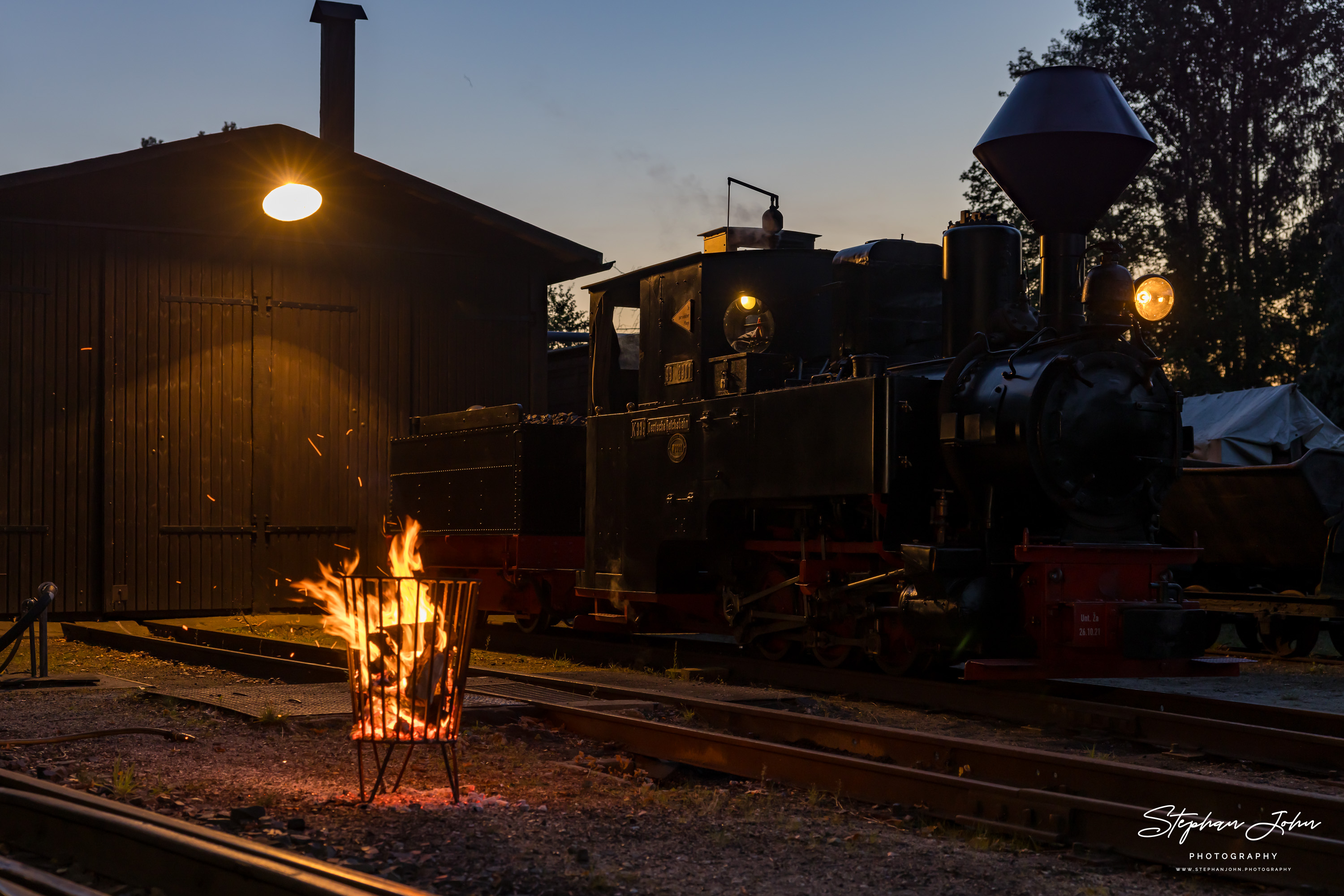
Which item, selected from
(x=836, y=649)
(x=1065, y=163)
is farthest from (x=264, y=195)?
(x=1065, y=163)

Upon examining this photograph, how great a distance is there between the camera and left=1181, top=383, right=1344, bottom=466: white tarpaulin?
53.1 feet

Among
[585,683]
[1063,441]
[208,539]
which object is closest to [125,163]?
[208,539]

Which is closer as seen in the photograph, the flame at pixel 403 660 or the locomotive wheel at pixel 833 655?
the flame at pixel 403 660

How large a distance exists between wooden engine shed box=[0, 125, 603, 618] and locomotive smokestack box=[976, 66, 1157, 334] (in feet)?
28.5

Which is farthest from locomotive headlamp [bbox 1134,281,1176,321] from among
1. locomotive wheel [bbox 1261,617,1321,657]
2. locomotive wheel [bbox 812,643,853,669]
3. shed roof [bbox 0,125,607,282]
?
shed roof [bbox 0,125,607,282]

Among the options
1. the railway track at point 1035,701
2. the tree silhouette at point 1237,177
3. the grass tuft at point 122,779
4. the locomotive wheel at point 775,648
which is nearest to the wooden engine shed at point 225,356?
the railway track at point 1035,701

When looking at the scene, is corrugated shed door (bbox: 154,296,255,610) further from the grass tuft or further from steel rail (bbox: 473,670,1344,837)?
the grass tuft

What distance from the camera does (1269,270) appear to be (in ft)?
90.7

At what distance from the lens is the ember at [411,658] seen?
4957mm

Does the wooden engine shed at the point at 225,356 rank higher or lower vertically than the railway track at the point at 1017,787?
higher

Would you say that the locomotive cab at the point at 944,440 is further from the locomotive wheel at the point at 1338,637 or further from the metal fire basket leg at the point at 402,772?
the locomotive wheel at the point at 1338,637

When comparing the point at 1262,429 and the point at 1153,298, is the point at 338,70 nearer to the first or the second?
the point at 1153,298

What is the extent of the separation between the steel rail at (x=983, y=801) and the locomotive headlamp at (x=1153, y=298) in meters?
3.54

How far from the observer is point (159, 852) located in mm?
3691
